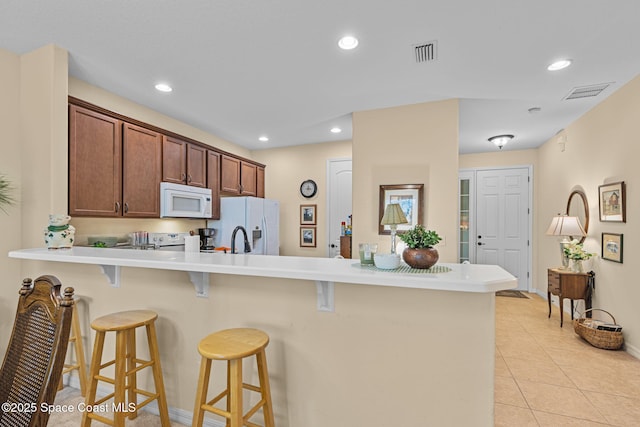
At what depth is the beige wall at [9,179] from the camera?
2.42m

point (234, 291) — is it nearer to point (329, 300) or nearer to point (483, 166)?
point (329, 300)

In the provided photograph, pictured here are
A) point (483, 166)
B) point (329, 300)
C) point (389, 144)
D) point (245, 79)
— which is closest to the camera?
point (329, 300)

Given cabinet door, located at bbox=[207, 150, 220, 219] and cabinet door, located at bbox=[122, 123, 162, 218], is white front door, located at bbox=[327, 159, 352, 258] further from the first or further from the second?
cabinet door, located at bbox=[122, 123, 162, 218]

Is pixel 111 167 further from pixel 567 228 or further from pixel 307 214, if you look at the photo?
pixel 567 228

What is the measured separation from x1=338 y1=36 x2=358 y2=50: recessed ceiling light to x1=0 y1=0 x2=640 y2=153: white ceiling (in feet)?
0.15

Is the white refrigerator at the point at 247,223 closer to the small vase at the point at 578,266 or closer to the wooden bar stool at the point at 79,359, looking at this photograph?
the wooden bar stool at the point at 79,359

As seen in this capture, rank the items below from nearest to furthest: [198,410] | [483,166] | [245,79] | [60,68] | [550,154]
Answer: [198,410] < [60,68] < [245,79] < [550,154] < [483,166]

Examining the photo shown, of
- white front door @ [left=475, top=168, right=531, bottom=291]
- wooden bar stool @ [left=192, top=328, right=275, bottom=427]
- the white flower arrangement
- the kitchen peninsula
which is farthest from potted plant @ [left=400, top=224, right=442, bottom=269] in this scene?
white front door @ [left=475, top=168, right=531, bottom=291]

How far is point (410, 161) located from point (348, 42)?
5.50ft

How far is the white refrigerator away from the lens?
4398 millimetres

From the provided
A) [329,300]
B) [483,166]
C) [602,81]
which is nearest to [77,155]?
[329,300]

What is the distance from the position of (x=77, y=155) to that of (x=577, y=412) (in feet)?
14.0

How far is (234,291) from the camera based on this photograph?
1.93 meters

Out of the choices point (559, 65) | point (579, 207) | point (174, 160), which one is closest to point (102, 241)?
point (174, 160)
